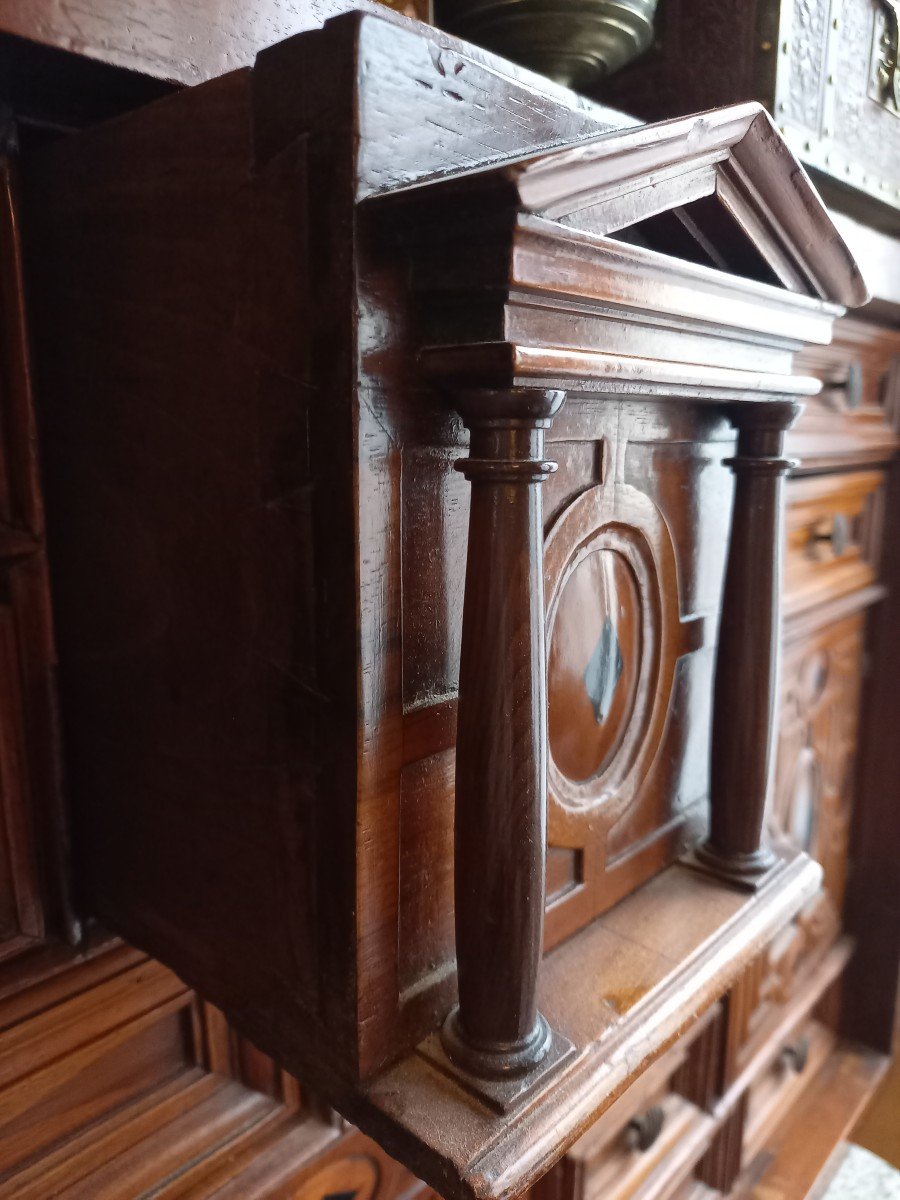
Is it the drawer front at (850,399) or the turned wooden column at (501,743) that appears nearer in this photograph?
the turned wooden column at (501,743)

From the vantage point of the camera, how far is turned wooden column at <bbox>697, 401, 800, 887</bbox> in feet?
2.57

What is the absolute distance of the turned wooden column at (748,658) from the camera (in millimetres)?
785

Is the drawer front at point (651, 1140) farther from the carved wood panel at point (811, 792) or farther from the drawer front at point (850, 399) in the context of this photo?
the drawer front at point (850, 399)

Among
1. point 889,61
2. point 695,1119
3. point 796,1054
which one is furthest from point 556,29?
point 796,1054

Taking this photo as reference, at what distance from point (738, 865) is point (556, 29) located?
0.76 meters

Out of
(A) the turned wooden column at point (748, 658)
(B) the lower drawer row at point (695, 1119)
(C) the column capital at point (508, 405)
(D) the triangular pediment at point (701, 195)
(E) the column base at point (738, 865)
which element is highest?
(D) the triangular pediment at point (701, 195)

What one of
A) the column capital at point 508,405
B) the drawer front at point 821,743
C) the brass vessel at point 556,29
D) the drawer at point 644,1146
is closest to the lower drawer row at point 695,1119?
the drawer at point 644,1146

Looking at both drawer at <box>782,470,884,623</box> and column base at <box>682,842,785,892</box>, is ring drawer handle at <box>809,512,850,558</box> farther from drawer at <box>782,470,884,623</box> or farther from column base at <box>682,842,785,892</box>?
column base at <box>682,842,785,892</box>

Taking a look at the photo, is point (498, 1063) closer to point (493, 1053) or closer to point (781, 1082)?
point (493, 1053)

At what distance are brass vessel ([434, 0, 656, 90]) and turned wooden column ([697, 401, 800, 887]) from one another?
0.35m

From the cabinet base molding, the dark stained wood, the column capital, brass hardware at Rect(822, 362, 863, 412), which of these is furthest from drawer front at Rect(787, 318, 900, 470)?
the column capital

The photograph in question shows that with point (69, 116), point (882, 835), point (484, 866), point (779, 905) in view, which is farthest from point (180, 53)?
point (882, 835)

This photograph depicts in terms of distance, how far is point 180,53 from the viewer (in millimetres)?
587

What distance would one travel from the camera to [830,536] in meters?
1.37
